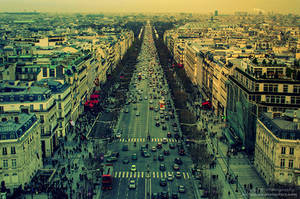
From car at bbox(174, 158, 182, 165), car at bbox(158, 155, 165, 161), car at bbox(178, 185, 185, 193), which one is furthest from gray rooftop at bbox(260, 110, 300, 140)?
car at bbox(158, 155, 165, 161)

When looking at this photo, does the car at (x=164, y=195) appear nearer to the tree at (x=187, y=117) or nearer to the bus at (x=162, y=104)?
the tree at (x=187, y=117)

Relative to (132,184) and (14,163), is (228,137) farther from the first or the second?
(14,163)

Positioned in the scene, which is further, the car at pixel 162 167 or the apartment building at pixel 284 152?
the car at pixel 162 167

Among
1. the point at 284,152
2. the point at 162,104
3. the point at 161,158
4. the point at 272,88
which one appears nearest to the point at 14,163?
the point at 161,158

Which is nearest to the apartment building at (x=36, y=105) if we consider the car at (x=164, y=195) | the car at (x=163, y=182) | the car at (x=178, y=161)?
the car at (x=178, y=161)

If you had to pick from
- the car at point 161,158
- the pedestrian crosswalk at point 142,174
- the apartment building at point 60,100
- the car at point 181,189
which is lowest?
the pedestrian crosswalk at point 142,174

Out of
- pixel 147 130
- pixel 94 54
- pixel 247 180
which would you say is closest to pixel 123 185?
pixel 247 180
